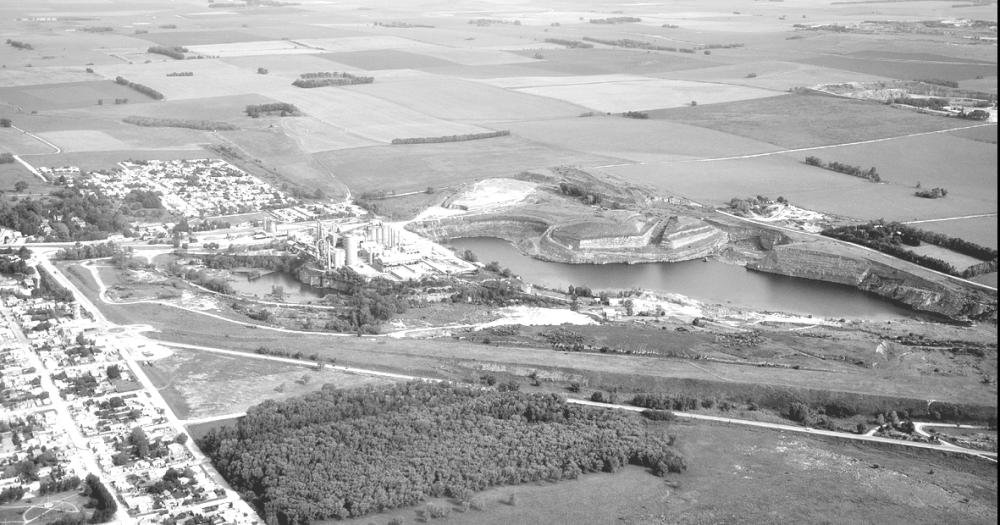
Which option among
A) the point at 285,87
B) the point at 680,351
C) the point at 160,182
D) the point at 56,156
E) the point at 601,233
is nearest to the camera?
the point at 680,351

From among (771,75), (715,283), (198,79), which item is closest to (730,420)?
(715,283)

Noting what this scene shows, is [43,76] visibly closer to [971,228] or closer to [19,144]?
[19,144]

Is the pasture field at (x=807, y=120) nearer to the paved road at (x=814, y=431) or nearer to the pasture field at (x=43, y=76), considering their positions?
the paved road at (x=814, y=431)

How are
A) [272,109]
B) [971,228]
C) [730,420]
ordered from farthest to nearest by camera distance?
[272,109]
[971,228]
[730,420]

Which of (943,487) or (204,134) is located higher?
(204,134)

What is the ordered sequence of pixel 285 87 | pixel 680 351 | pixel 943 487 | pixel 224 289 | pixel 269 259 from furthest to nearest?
1. pixel 285 87
2. pixel 269 259
3. pixel 224 289
4. pixel 680 351
5. pixel 943 487

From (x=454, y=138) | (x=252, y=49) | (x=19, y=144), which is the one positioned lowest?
(x=454, y=138)

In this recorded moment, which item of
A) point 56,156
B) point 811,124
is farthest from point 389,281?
point 811,124

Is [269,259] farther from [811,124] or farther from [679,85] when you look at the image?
[679,85]
